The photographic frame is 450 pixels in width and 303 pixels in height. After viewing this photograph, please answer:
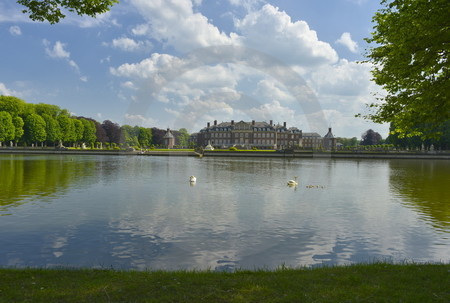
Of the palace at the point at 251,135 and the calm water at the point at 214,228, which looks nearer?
the calm water at the point at 214,228

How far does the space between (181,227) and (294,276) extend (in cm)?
864

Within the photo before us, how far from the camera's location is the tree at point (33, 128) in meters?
112

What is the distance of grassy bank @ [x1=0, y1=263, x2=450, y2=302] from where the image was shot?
770cm

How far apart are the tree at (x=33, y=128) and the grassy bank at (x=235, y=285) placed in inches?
4539

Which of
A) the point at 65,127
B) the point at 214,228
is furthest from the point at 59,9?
the point at 65,127

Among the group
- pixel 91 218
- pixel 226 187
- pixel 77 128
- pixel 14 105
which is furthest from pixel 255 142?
pixel 91 218

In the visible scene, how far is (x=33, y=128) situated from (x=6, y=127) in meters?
9.26

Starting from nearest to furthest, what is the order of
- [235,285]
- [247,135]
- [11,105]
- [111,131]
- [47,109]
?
[235,285] → [11,105] → [47,109] → [111,131] → [247,135]

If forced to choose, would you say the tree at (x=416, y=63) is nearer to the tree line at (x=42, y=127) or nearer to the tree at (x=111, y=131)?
the tree line at (x=42, y=127)

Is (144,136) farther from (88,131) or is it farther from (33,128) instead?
(33,128)

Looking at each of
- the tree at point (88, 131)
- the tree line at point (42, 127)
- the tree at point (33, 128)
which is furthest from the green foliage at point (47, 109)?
the tree at point (33, 128)

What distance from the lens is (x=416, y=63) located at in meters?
14.4

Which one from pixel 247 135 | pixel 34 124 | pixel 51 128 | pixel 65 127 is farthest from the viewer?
pixel 247 135

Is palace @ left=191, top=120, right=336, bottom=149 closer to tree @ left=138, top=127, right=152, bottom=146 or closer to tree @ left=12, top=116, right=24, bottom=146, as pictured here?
tree @ left=138, top=127, right=152, bottom=146
